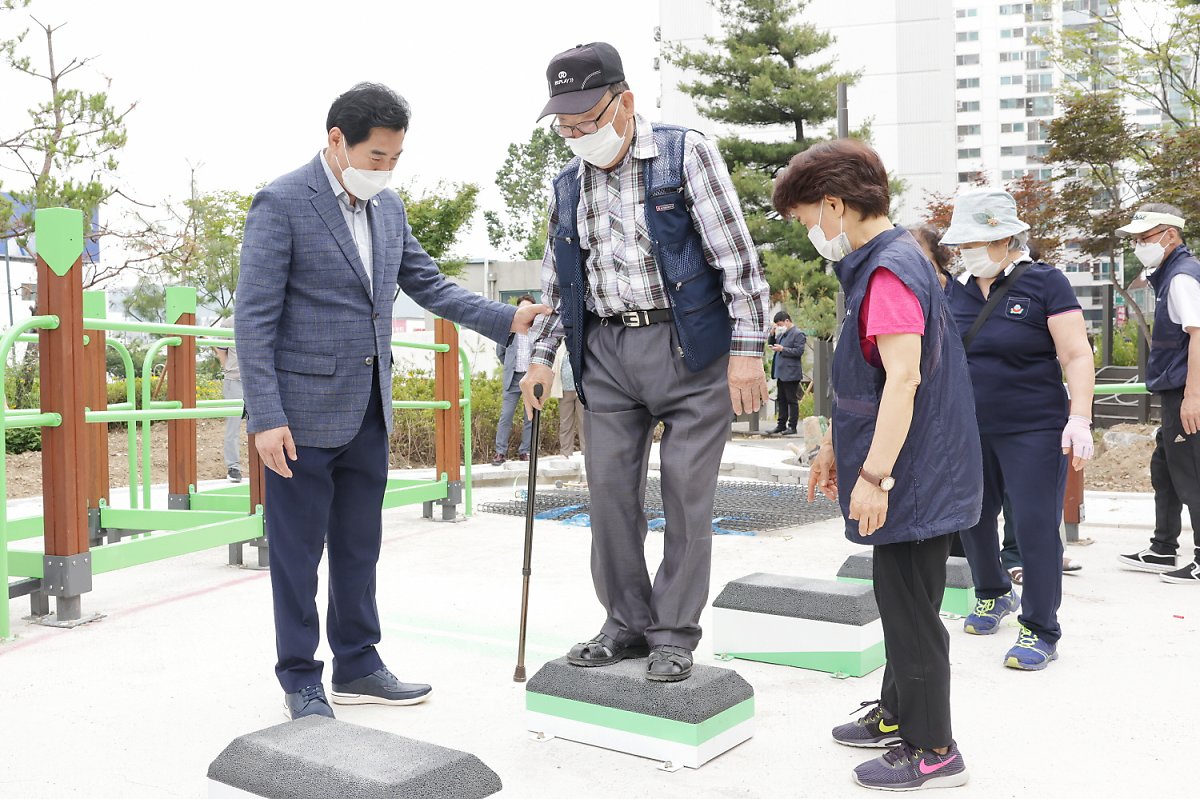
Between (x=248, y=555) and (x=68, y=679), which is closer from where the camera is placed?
(x=68, y=679)

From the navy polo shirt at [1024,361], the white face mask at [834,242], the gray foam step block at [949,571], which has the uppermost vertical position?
the white face mask at [834,242]

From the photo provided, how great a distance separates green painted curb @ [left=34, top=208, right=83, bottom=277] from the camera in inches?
172

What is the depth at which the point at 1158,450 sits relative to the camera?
226 inches

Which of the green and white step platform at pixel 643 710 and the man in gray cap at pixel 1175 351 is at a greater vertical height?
the man in gray cap at pixel 1175 351

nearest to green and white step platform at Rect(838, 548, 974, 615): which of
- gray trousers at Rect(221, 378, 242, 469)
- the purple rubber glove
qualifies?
the purple rubber glove

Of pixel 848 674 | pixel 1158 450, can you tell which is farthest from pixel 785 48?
pixel 848 674

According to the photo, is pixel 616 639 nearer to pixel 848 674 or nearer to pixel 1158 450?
pixel 848 674

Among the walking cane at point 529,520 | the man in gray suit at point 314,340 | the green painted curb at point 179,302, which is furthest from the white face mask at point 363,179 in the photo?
the green painted curb at point 179,302

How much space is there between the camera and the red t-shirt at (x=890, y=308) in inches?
101

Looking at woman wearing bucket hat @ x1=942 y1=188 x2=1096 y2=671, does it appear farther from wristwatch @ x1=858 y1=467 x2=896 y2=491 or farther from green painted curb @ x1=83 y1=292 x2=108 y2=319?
green painted curb @ x1=83 y1=292 x2=108 y2=319

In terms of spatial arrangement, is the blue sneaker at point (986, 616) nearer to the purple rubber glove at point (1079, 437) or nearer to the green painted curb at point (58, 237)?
the purple rubber glove at point (1079, 437)

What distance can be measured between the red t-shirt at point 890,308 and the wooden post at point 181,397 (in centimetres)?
512

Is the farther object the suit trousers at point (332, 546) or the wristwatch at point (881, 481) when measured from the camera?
the suit trousers at point (332, 546)

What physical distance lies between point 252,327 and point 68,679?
5.47 feet
